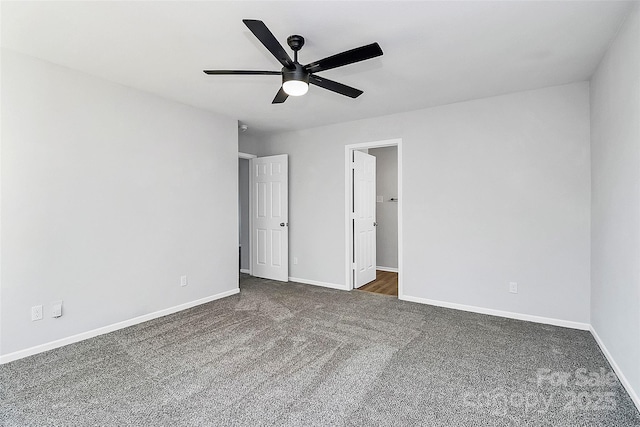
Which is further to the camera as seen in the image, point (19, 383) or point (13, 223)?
point (13, 223)

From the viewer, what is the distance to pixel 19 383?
220cm

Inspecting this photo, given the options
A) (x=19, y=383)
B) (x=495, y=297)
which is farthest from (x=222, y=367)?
(x=495, y=297)

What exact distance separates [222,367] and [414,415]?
1394mm

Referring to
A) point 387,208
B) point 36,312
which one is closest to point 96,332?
point 36,312

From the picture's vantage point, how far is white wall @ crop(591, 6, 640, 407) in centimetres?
196

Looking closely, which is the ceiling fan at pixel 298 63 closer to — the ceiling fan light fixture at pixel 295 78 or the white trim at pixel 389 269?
the ceiling fan light fixture at pixel 295 78

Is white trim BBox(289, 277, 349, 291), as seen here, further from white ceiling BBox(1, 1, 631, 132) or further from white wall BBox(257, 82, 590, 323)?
white ceiling BBox(1, 1, 631, 132)

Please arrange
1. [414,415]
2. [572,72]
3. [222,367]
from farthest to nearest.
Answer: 1. [572,72]
2. [222,367]
3. [414,415]

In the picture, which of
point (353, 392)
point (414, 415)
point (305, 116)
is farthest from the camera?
point (305, 116)

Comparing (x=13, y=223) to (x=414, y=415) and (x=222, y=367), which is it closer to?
(x=222, y=367)

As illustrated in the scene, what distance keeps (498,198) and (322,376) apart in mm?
2670

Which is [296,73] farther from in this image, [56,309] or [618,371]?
[618,371]

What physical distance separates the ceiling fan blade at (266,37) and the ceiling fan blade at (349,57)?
7.4 inches

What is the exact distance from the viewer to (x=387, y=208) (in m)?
6.18
